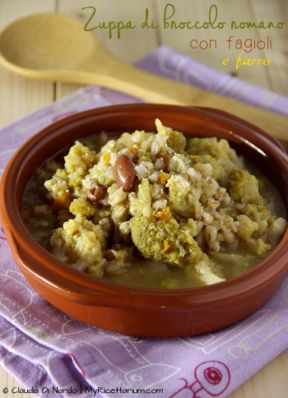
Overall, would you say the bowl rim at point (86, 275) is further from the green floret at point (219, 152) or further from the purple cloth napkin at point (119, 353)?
the green floret at point (219, 152)

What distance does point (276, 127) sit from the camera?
2.52 meters

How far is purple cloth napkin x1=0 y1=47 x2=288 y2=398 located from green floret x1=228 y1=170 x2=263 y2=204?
0.95ft

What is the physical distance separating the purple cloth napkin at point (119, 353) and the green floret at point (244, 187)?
29 centimetres

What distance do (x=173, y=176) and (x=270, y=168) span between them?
0.47 metres

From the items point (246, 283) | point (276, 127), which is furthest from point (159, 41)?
point (246, 283)

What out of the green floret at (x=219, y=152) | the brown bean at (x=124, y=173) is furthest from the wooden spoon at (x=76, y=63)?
the brown bean at (x=124, y=173)

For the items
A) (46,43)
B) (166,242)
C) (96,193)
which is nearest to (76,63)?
(46,43)

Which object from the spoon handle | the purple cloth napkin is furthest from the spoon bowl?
the purple cloth napkin

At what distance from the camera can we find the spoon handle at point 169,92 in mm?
2555

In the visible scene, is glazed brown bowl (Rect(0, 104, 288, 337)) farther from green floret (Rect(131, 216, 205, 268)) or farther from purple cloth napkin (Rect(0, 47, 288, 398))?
green floret (Rect(131, 216, 205, 268))

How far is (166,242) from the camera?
73.4 inches

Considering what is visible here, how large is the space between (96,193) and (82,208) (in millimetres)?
65

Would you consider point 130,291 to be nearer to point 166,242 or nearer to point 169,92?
point 166,242

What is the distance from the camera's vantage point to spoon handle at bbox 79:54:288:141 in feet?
8.38
